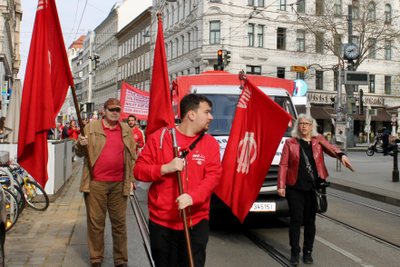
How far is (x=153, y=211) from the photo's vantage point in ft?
12.4

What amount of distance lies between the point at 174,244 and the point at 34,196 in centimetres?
714

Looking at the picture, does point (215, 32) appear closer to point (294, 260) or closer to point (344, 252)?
point (344, 252)

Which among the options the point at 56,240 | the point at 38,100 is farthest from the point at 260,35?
the point at 38,100

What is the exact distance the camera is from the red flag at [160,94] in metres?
4.46

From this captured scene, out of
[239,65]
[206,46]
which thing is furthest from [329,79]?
[206,46]

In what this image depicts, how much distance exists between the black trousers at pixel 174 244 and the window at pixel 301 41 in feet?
155

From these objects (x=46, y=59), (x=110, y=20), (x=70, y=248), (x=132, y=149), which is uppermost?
(x=110, y=20)

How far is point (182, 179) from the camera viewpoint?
368 cm

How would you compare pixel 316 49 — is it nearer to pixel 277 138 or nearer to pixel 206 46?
pixel 206 46

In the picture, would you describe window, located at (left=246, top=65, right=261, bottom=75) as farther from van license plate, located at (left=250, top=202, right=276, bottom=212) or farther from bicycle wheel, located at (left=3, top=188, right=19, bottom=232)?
bicycle wheel, located at (left=3, top=188, right=19, bottom=232)

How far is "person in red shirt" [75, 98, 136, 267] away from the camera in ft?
18.6

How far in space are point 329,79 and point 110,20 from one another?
51026 millimetres

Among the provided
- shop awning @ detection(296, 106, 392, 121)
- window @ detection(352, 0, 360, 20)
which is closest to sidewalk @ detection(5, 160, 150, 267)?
window @ detection(352, 0, 360, 20)

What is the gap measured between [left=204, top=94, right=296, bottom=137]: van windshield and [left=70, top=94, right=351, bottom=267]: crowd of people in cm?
234
